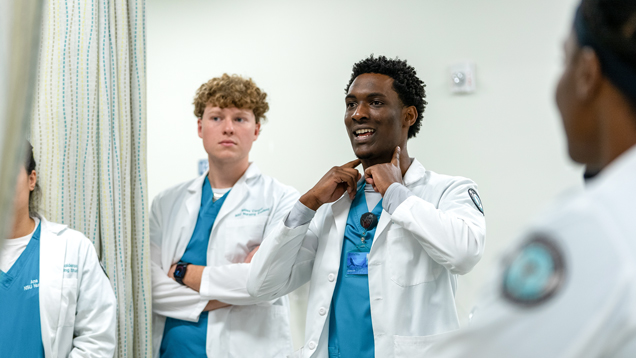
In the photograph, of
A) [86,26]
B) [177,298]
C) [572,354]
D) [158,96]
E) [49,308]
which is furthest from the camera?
[158,96]

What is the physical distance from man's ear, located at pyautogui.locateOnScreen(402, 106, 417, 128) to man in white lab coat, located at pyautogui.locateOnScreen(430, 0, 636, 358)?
1.05 metres

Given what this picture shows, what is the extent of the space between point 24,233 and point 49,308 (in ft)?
0.77

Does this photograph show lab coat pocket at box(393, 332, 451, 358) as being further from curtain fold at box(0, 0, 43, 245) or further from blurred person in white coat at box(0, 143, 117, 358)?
curtain fold at box(0, 0, 43, 245)

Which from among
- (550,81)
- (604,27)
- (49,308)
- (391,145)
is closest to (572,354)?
(604,27)

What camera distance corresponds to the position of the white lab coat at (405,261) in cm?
128

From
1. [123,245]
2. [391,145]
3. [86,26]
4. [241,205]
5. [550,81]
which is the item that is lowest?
[123,245]

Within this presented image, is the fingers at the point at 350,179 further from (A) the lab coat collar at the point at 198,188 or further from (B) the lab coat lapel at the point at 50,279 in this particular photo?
(B) the lab coat lapel at the point at 50,279

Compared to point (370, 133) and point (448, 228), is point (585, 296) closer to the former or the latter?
point (448, 228)

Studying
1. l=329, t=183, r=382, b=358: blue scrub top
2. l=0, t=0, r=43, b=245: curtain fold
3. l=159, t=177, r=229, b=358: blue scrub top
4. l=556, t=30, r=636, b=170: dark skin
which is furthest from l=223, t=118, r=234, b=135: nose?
l=0, t=0, r=43, b=245: curtain fold

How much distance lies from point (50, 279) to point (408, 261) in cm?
100

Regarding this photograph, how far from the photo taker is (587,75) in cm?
50

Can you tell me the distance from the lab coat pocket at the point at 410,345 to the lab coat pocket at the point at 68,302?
0.92 m

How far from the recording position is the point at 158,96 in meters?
3.06

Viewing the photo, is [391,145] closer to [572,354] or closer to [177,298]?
[177,298]
